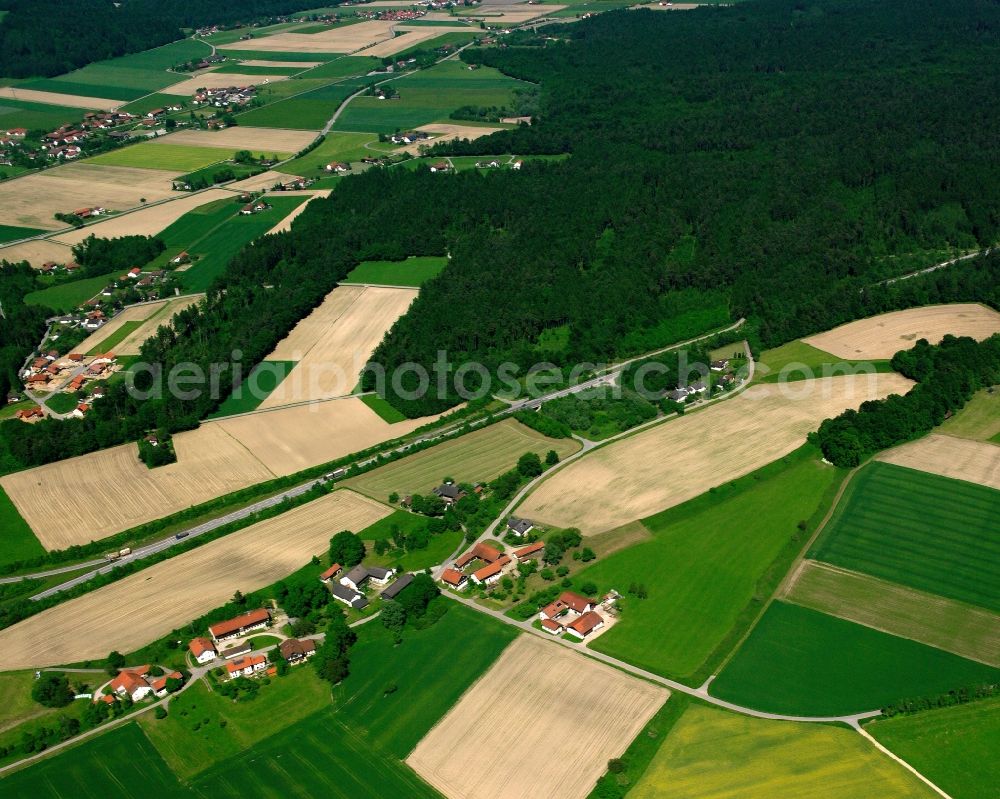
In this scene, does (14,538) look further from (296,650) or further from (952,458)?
(952,458)

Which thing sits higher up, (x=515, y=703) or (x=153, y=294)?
(x=153, y=294)

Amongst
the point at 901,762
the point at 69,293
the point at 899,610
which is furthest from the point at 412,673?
the point at 69,293

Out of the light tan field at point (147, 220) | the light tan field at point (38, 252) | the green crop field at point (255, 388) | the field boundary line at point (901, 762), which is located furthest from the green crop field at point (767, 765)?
the light tan field at point (147, 220)

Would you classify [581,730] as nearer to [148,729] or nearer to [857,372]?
[148,729]

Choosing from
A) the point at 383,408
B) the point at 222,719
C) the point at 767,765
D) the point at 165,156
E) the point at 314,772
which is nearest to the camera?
the point at 767,765

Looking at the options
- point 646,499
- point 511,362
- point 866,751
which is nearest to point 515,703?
point 866,751

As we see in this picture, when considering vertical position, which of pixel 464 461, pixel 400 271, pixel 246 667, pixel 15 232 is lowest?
pixel 246 667
